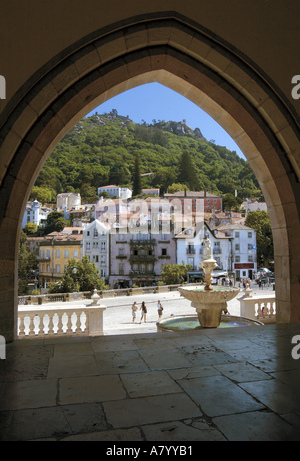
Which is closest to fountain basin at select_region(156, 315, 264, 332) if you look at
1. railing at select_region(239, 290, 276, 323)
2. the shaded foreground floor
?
railing at select_region(239, 290, 276, 323)

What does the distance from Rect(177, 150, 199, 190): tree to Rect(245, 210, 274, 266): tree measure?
120 feet

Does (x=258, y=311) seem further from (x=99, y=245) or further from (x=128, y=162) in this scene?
(x=128, y=162)

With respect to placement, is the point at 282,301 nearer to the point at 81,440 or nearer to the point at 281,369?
the point at 281,369

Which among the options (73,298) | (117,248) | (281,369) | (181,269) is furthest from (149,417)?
(117,248)

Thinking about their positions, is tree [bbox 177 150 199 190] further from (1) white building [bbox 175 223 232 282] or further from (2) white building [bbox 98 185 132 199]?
(1) white building [bbox 175 223 232 282]

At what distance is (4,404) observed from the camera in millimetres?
1607

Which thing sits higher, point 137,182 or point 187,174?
point 187,174

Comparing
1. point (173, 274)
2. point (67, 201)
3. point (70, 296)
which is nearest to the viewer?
point (70, 296)

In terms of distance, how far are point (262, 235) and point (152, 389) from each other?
42397 mm

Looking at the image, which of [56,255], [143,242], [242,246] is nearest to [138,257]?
[143,242]

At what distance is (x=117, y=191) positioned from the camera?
80125mm

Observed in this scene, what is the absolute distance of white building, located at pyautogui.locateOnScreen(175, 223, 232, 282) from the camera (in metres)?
37.3

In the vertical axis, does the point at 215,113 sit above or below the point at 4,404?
above

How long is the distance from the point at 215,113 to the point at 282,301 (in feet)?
6.85
